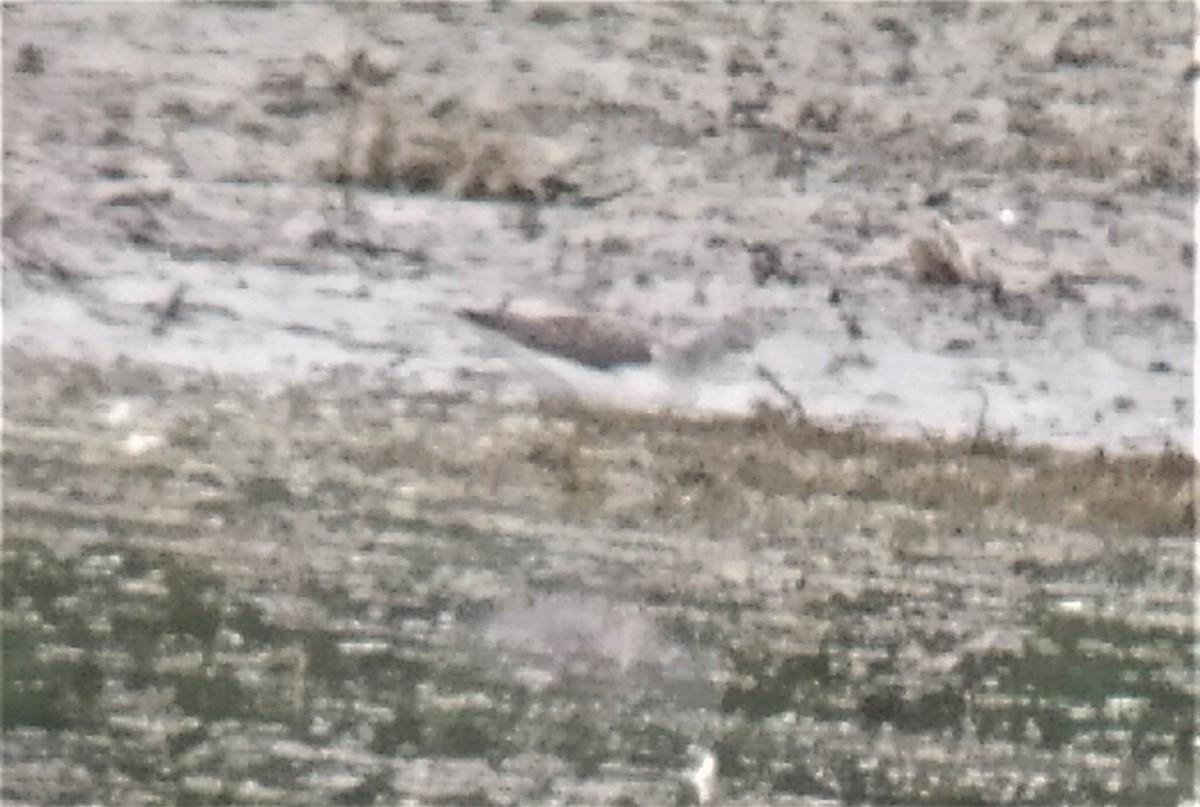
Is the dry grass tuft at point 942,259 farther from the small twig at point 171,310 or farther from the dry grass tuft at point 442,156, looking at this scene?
the small twig at point 171,310

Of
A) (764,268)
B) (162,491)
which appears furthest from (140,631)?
(764,268)

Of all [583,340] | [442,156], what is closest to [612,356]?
[583,340]

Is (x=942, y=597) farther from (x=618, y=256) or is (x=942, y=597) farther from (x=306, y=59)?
(x=306, y=59)

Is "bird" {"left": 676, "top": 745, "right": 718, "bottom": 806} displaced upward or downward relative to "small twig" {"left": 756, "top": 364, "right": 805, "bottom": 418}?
downward

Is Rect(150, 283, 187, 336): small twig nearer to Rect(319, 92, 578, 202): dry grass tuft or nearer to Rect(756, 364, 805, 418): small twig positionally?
Rect(319, 92, 578, 202): dry grass tuft

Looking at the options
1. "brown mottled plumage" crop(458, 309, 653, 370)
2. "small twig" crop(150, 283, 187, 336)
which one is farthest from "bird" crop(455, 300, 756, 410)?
"small twig" crop(150, 283, 187, 336)

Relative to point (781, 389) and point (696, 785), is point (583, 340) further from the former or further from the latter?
point (696, 785)

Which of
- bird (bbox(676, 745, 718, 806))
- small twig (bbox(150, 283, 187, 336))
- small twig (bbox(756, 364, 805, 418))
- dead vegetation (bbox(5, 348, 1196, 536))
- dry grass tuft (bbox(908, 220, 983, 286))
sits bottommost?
bird (bbox(676, 745, 718, 806))

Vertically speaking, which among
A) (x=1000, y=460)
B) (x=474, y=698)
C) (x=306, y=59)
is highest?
(x=306, y=59)

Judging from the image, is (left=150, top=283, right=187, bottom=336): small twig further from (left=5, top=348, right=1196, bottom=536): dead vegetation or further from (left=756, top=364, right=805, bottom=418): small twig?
→ (left=756, top=364, right=805, bottom=418): small twig
